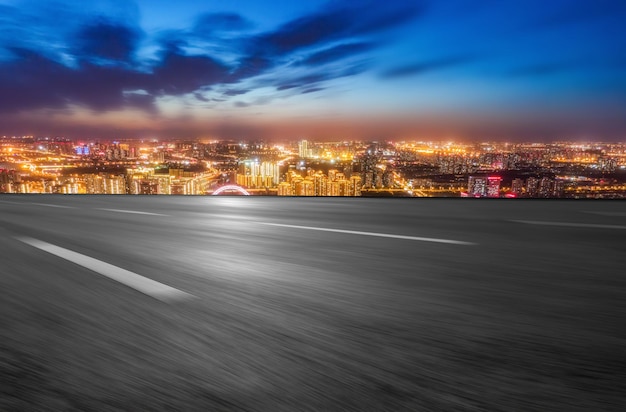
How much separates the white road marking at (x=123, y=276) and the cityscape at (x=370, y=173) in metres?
7.35

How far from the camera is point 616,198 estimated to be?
7637mm

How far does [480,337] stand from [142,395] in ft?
3.03

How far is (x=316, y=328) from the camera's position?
1267 mm

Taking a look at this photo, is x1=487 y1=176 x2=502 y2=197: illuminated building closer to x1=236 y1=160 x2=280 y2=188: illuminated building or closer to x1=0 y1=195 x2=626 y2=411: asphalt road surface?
x1=236 y1=160 x2=280 y2=188: illuminated building

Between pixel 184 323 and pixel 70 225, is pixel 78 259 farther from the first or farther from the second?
pixel 70 225

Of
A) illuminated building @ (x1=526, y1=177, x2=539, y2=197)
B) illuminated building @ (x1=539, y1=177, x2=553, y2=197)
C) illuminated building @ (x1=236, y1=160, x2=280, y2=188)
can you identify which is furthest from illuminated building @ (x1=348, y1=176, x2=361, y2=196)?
illuminated building @ (x1=539, y1=177, x2=553, y2=197)

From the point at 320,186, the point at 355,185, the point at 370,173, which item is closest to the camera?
the point at 320,186

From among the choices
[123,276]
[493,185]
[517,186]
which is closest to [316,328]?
[123,276]

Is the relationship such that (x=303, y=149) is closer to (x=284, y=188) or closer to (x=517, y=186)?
(x=284, y=188)

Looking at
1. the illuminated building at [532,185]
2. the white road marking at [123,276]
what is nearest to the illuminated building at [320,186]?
the illuminated building at [532,185]

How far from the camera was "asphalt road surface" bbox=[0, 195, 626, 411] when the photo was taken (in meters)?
0.86

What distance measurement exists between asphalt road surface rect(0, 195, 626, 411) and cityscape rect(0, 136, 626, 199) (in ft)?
23.2

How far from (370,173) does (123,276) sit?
11.8 m

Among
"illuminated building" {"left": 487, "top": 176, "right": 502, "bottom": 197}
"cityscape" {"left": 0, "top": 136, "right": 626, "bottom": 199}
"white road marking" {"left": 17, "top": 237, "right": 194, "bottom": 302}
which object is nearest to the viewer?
"white road marking" {"left": 17, "top": 237, "right": 194, "bottom": 302}
